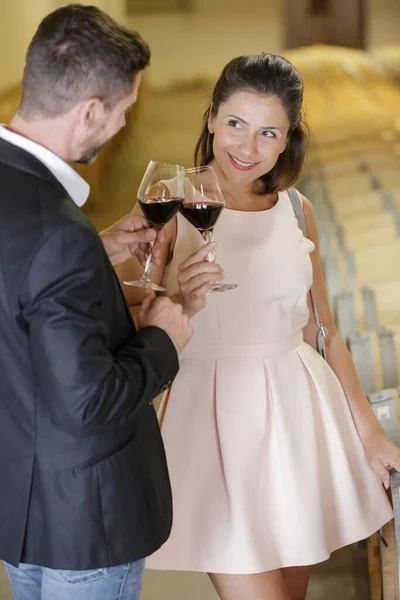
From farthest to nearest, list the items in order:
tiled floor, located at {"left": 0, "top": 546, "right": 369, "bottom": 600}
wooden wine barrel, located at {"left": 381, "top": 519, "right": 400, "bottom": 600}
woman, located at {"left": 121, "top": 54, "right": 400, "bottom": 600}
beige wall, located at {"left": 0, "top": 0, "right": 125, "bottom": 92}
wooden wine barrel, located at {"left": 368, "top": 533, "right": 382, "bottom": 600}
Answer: beige wall, located at {"left": 0, "top": 0, "right": 125, "bottom": 92} < tiled floor, located at {"left": 0, "top": 546, "right": 369, "bottom": 600} < wooden wine barrel, located at {"left": 368, "top": 533, "right": 382, "bottom": 600} < wooden wine barrel, located at {"left": 381, "top": 519, "right": 400, "bottom": 600} < woman, located at {"left": 121, "top": 54, "right": 400, "bottom": 600}

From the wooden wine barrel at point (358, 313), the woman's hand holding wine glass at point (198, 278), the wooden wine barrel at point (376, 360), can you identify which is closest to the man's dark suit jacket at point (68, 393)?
the woman's hand holding wine glass at point (198, 278)

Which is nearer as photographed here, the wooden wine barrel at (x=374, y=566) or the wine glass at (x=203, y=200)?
the wine glass at (x=203, y=200)

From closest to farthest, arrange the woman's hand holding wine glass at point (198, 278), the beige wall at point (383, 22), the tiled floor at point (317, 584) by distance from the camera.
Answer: the woman's hand holding wine glass at point (198, 278)
the tiled floor at point (317, 584)
the beige wall at point (383, 22)

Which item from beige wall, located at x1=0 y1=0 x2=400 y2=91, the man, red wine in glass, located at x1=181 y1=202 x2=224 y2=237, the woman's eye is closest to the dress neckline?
the woman's eye

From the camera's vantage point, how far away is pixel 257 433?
161 cm

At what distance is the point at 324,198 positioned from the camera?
17.5 feet

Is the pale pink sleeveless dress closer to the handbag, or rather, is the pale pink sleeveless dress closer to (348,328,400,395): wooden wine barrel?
the handbag

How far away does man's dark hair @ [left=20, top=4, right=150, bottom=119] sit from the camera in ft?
3.49

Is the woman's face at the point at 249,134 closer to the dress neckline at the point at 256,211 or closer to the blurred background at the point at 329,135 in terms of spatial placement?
the dress neckline at the point at 256,211

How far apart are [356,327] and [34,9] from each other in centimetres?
541

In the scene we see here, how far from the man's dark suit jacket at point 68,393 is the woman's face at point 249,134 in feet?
1.78

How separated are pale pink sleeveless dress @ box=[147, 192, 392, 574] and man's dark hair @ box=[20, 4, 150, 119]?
562 mm

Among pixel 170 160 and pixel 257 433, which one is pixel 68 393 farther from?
pixel 170 160

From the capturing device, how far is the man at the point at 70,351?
1026 mm
